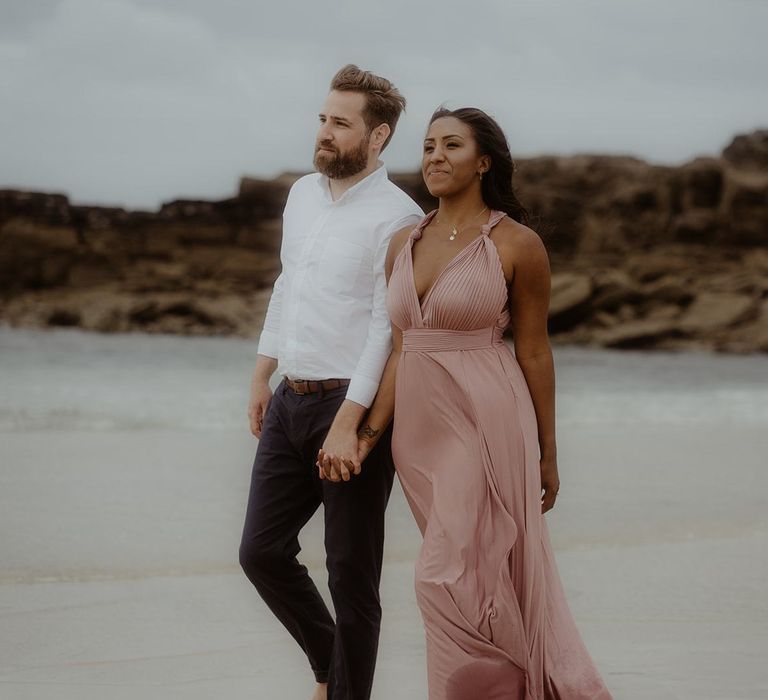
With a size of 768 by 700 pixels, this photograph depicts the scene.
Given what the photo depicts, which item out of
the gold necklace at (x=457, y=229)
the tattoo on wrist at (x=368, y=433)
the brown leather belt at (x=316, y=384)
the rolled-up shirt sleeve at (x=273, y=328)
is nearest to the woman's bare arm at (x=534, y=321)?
the gold necklace at (x=457, y=229)

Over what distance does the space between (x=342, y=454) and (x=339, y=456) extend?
0.01 m

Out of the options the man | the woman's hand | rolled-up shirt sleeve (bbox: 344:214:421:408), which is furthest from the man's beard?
the woman's hand

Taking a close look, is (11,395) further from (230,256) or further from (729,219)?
(230,256)

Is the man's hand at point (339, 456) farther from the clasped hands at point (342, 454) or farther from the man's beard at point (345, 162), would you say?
the man's beard at point (345, 162)

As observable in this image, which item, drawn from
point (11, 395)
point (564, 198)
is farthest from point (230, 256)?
point (11, 395)

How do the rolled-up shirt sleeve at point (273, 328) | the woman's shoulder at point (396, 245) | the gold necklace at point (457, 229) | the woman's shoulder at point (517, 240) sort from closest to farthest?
the woman's shoulder at point (517, 240) < the gold necklace at point (457, 229) < the woman's shoulder at point (396, 245) < the rolled-up shirt sleeve at point (273, 328)

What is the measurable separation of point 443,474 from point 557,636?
1.82ft

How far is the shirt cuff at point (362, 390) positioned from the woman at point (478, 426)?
0.10ft

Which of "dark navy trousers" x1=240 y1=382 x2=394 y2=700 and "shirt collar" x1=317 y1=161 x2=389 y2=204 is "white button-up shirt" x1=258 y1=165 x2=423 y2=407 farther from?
"dark navy trousers" x1=240 y1=382 x2=394 y2=700

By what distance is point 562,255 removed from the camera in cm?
7169

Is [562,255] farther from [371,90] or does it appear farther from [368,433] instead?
[368,433]

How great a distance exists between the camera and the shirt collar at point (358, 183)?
372cm

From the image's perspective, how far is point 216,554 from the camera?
700cm

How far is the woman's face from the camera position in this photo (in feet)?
11.2
